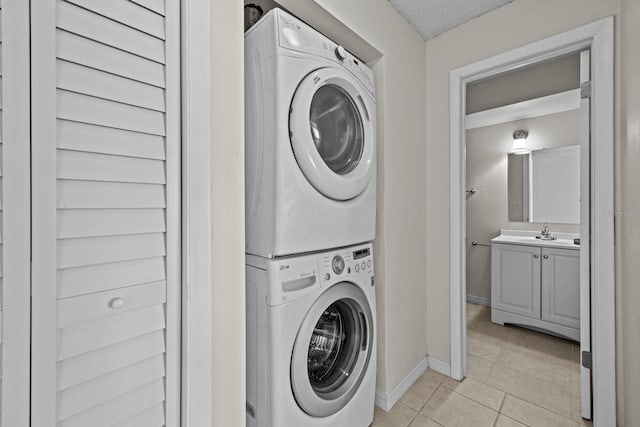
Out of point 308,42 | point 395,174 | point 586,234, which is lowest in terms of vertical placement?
point 586,234

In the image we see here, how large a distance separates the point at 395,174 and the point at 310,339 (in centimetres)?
107

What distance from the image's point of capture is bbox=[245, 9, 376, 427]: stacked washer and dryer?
1015 mm

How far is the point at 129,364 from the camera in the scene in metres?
0.64

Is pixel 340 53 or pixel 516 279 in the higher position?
pixel 340 53

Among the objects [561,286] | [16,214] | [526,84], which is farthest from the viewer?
[526,84]

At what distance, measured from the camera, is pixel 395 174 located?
1.74 metres

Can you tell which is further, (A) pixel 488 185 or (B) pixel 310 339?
(A) pixel 488 185

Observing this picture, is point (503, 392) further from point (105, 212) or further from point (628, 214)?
point (105, 212)

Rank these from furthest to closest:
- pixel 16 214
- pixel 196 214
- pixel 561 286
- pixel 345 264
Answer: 1. pixel 561 286
2. pixel 345 264
3. pixel 196 214
4. pixel 16 214

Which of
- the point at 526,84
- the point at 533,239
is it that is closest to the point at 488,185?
the point at 533,239

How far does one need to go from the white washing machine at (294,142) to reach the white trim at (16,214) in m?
0.62

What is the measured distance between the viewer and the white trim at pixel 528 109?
2537 mm

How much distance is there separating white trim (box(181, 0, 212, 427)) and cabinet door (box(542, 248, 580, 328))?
2.89 m

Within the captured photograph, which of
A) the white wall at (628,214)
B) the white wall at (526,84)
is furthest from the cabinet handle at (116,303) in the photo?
the white wall at (526,84)
